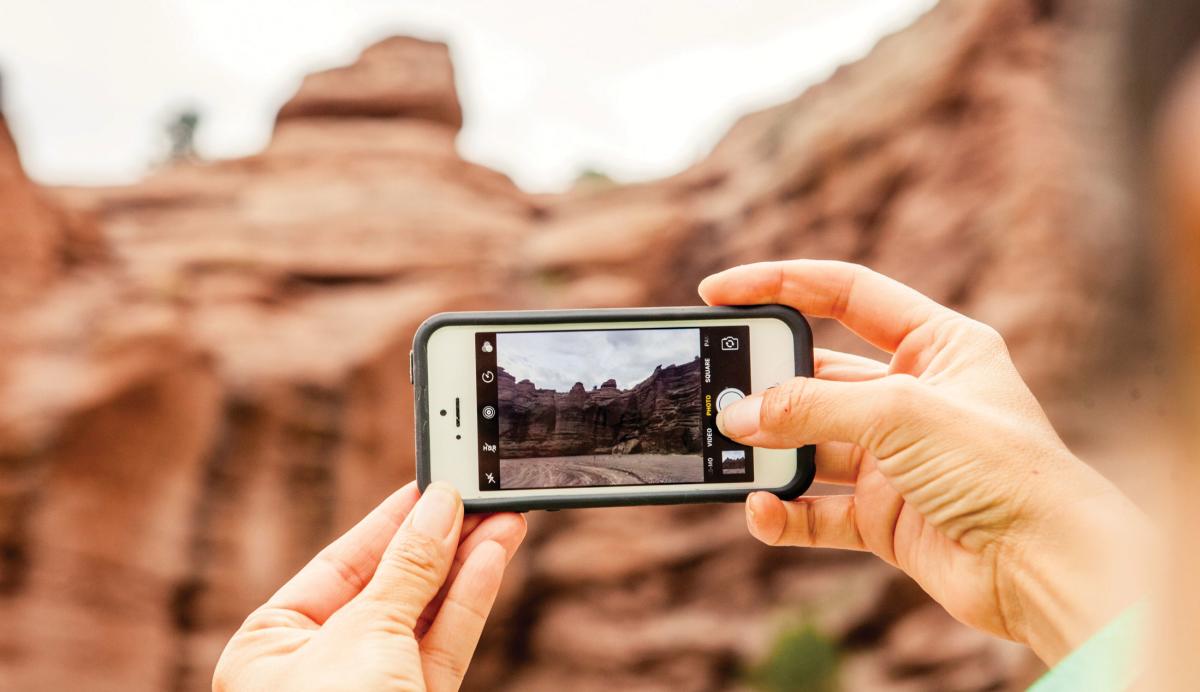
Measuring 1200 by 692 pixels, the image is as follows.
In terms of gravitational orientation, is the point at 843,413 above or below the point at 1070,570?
above

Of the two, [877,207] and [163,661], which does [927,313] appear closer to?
[877,207]

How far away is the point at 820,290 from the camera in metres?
1.71

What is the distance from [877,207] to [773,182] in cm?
96

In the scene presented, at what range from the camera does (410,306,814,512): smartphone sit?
1655mm

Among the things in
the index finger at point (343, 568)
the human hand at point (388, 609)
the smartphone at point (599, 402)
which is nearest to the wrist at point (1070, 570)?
the smartphone at point (599, 402)

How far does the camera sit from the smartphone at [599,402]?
1.66 m

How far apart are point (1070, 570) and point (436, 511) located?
1128 millimetres

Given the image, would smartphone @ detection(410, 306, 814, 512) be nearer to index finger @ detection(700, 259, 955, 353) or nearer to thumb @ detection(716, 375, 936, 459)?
index finger @ detection(700, 259, 955, 353)

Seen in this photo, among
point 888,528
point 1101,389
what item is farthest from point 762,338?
point 1101,389

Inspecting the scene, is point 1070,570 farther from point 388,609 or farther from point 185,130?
point 185,130

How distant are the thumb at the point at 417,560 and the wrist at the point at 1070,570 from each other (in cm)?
104

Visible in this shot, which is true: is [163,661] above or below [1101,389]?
below

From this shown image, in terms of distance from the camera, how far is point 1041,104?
4.39 m

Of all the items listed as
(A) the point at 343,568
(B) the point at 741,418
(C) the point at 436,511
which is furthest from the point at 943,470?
(A) the point at 343,568
